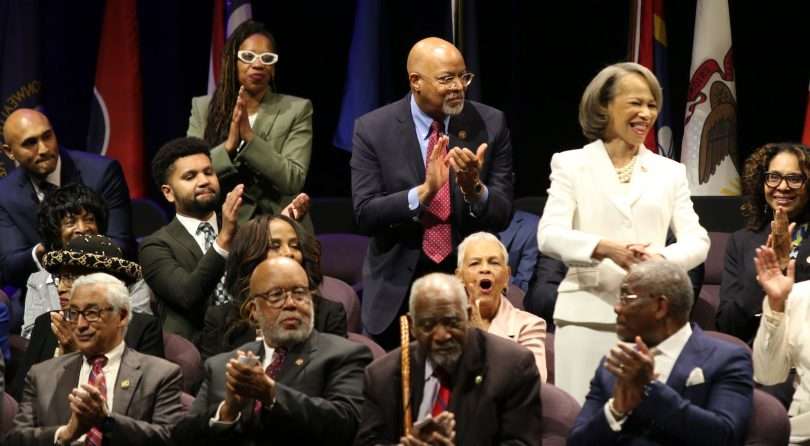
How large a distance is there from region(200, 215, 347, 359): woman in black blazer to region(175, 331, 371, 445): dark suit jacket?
46cm

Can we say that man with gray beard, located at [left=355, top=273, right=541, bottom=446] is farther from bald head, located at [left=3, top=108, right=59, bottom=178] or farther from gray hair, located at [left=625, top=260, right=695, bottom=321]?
bald head, located at [left=3, top=108, right=59, bottom=178]

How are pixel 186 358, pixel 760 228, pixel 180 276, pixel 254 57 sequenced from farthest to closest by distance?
1. pixel 254 57
2. pixel 760 228
3. pixel 180 276
4. pixel 186 358

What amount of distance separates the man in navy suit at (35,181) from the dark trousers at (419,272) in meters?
1.29

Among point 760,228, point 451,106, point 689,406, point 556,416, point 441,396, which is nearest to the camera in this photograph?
point 689,406


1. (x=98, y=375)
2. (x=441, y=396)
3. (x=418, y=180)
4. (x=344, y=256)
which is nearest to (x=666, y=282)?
(x=441, y=396)

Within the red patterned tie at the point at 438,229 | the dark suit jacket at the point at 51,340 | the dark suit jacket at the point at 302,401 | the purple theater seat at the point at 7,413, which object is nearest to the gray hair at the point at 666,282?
the dark suit jacket at the point at 302,401

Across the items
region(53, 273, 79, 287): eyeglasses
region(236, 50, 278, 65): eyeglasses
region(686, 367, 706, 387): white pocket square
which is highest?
region(236, 50, 278, 65): eyeglasses

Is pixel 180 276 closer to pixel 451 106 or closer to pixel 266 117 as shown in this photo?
pixel 266 117

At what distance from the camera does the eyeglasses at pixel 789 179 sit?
20.2 ft

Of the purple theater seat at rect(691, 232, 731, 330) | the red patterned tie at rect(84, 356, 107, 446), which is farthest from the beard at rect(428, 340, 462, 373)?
the purple theater seat at rect(691, 232, 731, 330)

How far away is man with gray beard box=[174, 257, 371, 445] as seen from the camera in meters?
4.73

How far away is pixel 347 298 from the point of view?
632 centimetres

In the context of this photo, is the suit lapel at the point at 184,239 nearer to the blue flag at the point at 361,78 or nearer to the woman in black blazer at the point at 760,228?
the blue flag at the point at 361,78

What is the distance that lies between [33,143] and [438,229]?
1.94 metres
